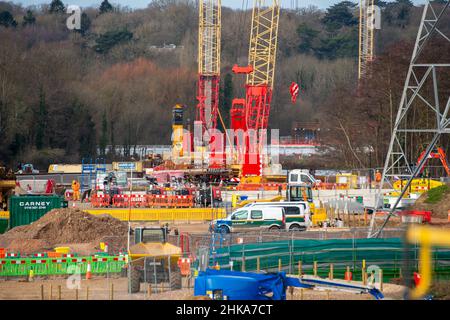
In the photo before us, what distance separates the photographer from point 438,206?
122ft

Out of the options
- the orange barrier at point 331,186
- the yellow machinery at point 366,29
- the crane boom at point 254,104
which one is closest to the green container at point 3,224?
the orange barrier at point 331,186

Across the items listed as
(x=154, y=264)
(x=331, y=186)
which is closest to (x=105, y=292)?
(x=154, y=264)

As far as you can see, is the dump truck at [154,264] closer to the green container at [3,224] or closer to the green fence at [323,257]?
the green fence at [323,257]

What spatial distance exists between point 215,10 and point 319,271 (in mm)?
69831

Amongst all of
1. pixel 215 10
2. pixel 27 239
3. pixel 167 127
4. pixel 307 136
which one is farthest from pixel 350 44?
pixel 27 239

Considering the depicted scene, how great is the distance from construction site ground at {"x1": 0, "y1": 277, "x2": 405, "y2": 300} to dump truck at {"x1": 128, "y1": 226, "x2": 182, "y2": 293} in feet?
0.82

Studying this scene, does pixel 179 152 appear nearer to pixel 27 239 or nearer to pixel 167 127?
pixel 167 127

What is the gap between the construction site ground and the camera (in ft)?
60.6

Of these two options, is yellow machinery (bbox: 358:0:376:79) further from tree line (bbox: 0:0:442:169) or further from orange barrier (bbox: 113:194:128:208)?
orange barrier (bbox: 113:194:128:208)

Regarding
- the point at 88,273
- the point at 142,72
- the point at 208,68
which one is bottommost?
the point at 88,273

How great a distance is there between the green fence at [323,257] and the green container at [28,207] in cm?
1468

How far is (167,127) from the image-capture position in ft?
380

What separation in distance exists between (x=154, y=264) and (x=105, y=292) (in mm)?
1251

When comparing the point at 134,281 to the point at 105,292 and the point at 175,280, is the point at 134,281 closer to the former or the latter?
→ the point at 105,292
